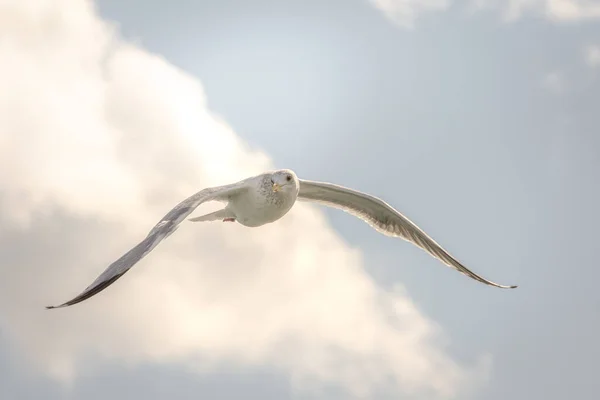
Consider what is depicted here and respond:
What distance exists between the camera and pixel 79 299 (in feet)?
36.6

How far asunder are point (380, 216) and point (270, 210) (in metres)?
3.95

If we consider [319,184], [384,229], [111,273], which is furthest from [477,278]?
[111,273]

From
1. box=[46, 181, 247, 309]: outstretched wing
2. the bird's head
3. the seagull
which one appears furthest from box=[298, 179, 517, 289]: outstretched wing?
box=[46, 181, 247, 309]: outstretched wing

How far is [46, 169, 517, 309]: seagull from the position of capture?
1236 cm

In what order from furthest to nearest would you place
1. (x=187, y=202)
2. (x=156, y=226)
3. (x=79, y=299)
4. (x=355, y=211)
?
(x=355, y=211)
(x=187, y=202)
(x=156, y=226)
(x=79, y=299)

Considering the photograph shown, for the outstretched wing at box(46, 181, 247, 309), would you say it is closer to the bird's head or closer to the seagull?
the seagull

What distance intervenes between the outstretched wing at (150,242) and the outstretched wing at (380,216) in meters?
3.59

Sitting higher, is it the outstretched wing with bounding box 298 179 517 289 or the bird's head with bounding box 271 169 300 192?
the outstretched wing with bounding box 298 179 517 289

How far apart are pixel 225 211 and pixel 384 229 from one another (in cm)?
413

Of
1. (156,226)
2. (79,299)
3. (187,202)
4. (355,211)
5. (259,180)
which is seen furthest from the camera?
(355,211)

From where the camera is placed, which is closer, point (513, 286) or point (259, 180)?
point (259, 180)

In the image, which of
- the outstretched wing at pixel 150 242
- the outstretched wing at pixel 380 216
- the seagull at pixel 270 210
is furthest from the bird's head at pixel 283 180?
the outstretched wing at pixel 380 216

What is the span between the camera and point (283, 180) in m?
16.7

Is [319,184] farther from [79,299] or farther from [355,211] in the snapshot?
[79,299]
